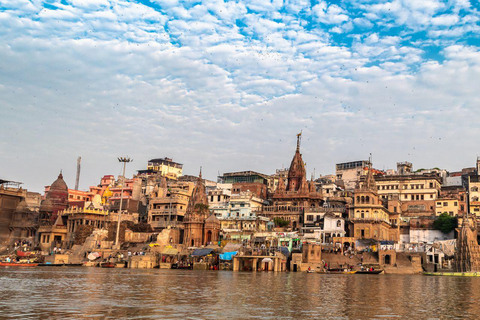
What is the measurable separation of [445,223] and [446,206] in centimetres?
875

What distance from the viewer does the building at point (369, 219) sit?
74.2 metres

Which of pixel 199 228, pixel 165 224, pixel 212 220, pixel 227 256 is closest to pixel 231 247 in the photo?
pixel 227 256

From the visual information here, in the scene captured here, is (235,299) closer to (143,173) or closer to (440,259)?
(440,259)

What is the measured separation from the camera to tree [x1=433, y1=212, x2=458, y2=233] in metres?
72.9

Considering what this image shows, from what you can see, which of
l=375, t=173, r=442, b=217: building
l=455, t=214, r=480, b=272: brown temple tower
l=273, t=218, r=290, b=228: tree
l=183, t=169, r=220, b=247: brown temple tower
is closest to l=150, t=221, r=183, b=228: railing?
l=183, t=169, r=220, b=247: brown temple tower

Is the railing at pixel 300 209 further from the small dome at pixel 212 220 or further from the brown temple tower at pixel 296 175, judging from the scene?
the small dome at pixel 212 220

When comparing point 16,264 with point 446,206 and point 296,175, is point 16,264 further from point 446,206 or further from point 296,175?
point 446,206

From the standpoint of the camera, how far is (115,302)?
2480 cm

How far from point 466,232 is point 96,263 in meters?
46.6

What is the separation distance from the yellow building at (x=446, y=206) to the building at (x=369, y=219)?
841 centimetres

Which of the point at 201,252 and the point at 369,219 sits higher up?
the point at 369,219

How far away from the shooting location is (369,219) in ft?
244

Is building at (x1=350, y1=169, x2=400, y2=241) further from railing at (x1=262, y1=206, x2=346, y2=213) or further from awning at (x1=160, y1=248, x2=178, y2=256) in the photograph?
awning at (x1=160, y1=248, x2=178, y2=256)

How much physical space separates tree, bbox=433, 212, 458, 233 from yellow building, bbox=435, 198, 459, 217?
18.1ft
